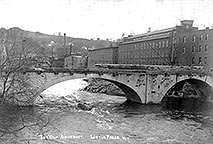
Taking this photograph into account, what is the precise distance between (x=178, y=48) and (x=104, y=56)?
2116 cm

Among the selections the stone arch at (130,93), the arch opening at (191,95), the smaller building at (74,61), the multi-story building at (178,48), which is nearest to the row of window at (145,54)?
the multi-story building at (178,48)

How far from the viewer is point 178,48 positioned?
33.5 meters

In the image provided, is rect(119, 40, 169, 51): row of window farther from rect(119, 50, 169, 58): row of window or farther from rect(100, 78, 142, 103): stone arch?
rect(100, 78, 142, 103): stone arch

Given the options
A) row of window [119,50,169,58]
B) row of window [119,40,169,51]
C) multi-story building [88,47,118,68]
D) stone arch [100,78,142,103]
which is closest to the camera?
stone arch [100,78,142,103]

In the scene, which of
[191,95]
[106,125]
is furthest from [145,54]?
[106,125]

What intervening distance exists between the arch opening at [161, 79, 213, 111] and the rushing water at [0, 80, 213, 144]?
4.65 meters

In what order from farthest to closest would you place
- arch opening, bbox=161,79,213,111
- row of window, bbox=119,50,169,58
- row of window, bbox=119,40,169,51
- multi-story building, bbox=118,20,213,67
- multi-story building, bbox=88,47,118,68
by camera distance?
multi-story building, bbox=88,47,118,68, row of window, bbox=119,40,169,51, row of window, bbox=119,50,169,58, multi-story building, bbox=118,20,213,67, arch opening, bbox=161,79,213,111

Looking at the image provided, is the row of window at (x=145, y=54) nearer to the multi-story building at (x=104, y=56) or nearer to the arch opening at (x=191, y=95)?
the multi-story building at (x=104, y=56)

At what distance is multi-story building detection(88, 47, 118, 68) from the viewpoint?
4967 centimetres

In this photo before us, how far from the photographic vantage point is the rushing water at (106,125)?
10.6 meters

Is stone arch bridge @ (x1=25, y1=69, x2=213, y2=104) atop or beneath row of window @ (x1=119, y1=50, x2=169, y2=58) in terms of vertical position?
beneath

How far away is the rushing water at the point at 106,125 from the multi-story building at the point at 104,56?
29.4 meters

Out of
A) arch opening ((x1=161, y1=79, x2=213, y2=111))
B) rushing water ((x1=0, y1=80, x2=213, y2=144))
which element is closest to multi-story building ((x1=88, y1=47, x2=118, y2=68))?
arch opening ((x1=161, y1=79, x2=213, y2=111))

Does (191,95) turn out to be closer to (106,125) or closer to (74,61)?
(106,125)
